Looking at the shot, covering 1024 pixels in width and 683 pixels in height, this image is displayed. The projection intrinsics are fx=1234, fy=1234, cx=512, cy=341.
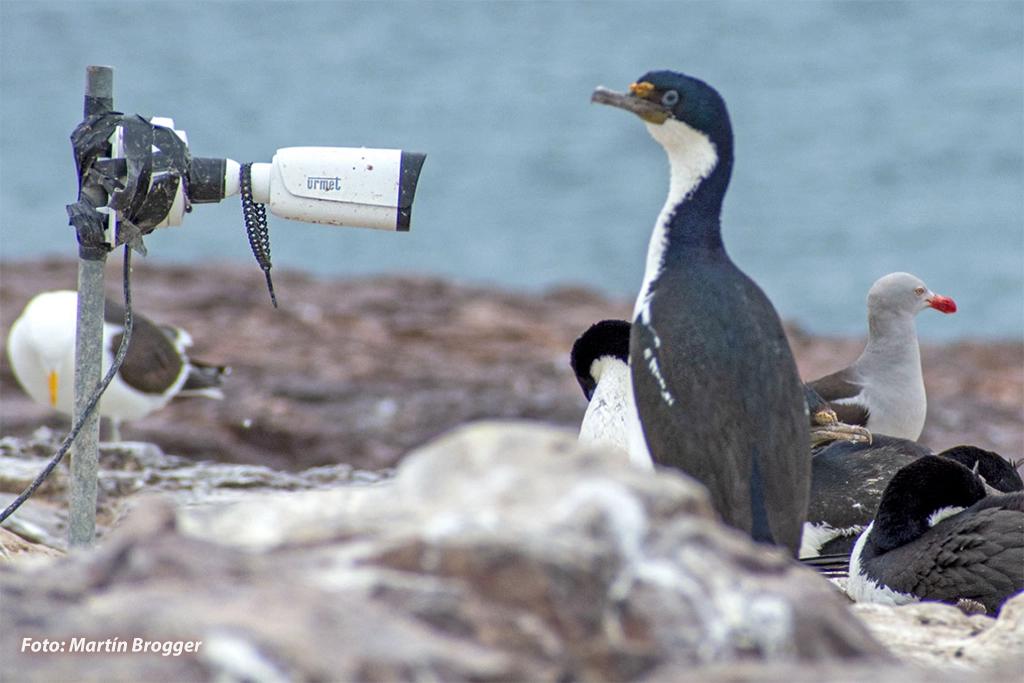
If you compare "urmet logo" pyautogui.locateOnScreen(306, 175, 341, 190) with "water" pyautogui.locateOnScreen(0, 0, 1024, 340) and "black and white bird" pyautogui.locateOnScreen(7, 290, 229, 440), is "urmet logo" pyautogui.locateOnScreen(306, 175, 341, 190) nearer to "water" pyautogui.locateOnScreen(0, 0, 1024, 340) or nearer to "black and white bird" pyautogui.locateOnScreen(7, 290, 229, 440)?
"black and white bird" pyautogui.locateOnScreen(7, 290, 229, 440)

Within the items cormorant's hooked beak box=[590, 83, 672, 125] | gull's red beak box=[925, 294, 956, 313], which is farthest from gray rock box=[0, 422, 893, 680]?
gull's red beak box=[925, 294, 956, 313]

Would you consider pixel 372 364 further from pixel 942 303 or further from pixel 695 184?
pixel 695 184

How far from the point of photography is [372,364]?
10.4 meters

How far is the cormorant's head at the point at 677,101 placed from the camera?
3.66 metres

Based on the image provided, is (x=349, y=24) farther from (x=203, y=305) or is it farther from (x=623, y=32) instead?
(x=203, y=305)

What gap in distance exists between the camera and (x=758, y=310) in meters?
3.58

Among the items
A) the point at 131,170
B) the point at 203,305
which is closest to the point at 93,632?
the point at 131,170

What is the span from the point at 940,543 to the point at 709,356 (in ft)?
4.74

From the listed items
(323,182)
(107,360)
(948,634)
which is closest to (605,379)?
(323,182)

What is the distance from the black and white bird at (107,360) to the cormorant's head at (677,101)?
4351 mm

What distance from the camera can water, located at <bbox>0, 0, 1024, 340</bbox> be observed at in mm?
27031

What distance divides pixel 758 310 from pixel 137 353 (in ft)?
16.5

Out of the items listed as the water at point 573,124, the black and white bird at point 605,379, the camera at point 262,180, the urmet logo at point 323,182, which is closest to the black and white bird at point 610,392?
the black and white bird at point 605,379

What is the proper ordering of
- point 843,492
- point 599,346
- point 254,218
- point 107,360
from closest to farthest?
point 254,218
point 599,346
point 843,492
point 107,360
